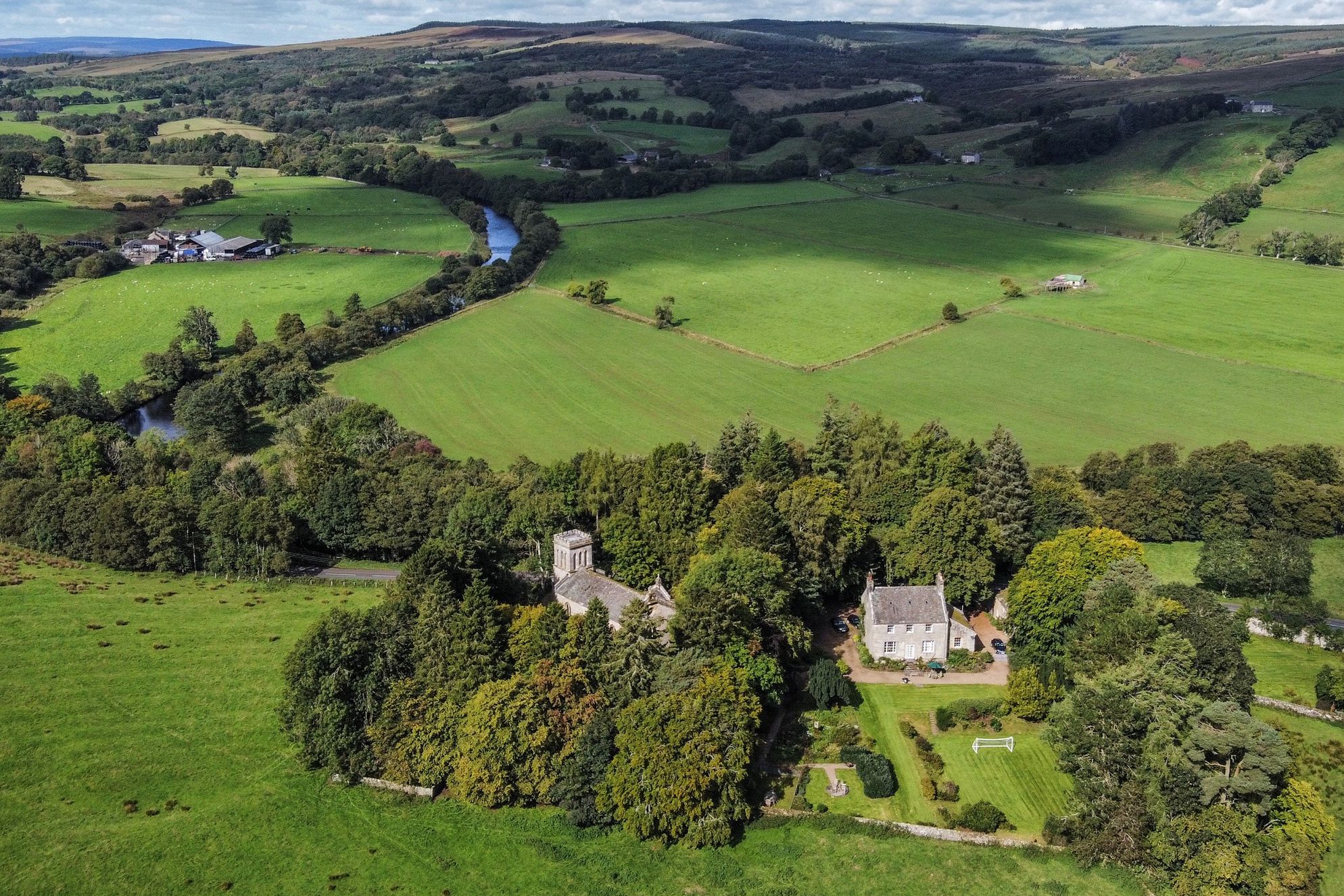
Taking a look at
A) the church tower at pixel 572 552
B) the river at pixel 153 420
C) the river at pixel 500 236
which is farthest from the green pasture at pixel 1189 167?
the river at pixel 153 420

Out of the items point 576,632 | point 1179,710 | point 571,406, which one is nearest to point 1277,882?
point 1179,710

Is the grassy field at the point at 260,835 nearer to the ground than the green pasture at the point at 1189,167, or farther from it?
nearer to the ground

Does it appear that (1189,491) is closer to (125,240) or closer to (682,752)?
(682,752)

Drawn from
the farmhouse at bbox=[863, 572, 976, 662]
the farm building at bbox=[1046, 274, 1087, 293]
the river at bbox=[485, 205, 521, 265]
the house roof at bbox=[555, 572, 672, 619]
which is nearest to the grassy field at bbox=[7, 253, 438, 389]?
the river at bbox=[485, 205, 521, 265]

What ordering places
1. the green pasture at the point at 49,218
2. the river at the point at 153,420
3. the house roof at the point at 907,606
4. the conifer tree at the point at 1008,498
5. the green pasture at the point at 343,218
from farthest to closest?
the green pasture at the point at 343,218 < the green pasture at the point at 49,218 < the river at the point at 153,420 < the conifer tree at the point at 1008,498 < the house roof at the point at 907,606

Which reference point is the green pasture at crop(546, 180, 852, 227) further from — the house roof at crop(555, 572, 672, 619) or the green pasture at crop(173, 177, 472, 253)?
the house roof at crop(555, 572, 672, 619)

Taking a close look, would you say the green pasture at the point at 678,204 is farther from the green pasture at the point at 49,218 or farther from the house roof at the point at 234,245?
the green pasture at the point at 49,218

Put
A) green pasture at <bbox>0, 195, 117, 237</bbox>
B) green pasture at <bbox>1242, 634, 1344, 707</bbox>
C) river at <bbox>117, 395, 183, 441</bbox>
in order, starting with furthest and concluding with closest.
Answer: green pasture at <bbox>0, 195, 117, 237</bbox>, river at <bbox>117, 395, 183, 441</bbox>, green pasture at <bbox>1242, 634, 1344, 707</bbox>
